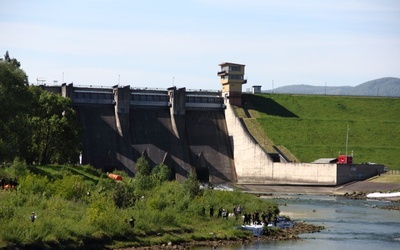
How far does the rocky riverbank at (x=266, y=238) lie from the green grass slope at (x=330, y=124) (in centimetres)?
7326

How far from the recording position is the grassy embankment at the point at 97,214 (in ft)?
205

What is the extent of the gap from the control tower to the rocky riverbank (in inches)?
3489

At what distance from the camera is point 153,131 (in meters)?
164

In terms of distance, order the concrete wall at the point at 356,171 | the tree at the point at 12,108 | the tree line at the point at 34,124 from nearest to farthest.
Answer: the tree at the point at 12,108 → the tree line at the point at 34,124 → the concrete wall at the point at 356,171

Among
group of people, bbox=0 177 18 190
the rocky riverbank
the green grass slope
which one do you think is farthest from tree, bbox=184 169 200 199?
the green grass slope

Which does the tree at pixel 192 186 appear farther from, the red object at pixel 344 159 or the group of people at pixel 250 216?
the red object at pixel 344 159

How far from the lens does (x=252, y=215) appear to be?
88.8 meters

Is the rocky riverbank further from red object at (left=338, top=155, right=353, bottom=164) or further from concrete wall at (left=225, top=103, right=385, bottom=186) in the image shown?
red object at (left=338, top=155, right=353, bottom=164)

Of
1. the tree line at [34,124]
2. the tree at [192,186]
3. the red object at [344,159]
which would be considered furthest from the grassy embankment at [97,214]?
the red object at [344,159]

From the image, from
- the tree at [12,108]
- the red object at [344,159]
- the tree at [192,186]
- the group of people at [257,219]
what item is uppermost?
the tree at [12,108]

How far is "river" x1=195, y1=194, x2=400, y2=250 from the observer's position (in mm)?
75625

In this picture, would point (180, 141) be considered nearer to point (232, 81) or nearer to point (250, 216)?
point (232, 81)

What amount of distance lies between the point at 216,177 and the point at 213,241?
89147 mm

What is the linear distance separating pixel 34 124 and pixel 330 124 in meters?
81.5
